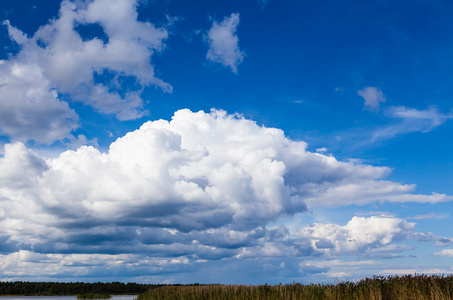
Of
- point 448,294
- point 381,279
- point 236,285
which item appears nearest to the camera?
point 448,294

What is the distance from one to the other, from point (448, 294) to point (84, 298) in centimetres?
14524

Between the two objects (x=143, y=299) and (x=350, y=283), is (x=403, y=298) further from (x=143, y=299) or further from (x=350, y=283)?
(x=143, y=299)

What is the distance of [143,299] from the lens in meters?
67.2

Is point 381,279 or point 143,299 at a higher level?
point 381,279

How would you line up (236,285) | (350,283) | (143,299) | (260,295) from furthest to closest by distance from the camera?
(143,299) < (236,285) < (260,295) < (350,283)

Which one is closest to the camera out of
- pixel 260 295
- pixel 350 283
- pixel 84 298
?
pixel 350 283

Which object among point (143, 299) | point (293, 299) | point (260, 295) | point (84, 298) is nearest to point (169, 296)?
point (143, 299)

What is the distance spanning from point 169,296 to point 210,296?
15846 mm

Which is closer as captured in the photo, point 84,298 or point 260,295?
point 260,295

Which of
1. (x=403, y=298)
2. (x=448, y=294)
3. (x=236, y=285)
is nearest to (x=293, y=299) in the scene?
(x=403, y=298)

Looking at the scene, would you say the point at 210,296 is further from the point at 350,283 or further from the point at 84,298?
the point at 84,298

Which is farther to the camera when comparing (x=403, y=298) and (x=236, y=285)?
(x=236, y=285)

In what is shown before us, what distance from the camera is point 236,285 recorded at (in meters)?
47.7

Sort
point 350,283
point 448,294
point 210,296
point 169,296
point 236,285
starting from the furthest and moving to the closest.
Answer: point 169,296 → point 236,285 → point 210,296 → point 350,283 → point 448,294
